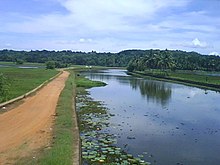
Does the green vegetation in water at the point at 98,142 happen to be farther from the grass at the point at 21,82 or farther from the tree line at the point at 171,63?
the tree line at the point at 171,63

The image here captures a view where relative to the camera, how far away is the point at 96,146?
1591 centimetres

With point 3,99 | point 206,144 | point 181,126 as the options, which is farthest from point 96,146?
point 3,99

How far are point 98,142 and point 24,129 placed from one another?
13.5ft

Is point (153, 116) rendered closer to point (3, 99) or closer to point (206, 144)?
point (206, 144)

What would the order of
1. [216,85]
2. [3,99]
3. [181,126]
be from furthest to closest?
1. [216,85]
2. [3,99]
3. [181,126]

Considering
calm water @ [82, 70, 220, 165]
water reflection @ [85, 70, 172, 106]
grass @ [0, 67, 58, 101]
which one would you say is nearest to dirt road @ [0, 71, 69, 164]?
calm water @ [82, 70, 220, 165]

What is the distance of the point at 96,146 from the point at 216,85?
42.5 meters

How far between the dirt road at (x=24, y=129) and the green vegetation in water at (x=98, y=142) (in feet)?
6.77

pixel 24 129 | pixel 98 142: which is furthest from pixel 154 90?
pixel 24 129

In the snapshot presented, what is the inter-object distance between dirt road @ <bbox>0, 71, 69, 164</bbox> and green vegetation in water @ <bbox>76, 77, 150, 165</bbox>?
6.77 ft

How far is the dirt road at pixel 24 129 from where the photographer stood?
1273 cm

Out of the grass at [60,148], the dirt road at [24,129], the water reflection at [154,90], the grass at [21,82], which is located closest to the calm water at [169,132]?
the grass at [60,148]

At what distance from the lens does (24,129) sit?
654 inches

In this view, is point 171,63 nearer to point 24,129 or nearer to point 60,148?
point 24,129
